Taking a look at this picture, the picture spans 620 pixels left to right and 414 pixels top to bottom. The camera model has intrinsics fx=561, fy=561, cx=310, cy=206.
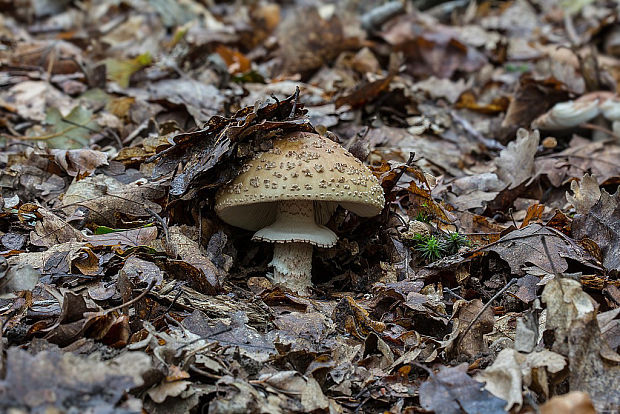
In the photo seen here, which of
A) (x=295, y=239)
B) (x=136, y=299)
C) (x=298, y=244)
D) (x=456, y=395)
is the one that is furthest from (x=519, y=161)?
(x=136, y=299)

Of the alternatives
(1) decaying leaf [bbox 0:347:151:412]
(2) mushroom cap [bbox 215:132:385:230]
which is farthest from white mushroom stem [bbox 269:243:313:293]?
(1) decaying leaf [bbox 0:347:151:412]

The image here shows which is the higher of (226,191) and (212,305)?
(226,191)

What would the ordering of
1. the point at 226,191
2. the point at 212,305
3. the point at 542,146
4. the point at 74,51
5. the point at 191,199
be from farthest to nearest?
1. the point at 74,51
2. the point at 542,146
3. the point at 191,199
4. the point at 226,191
5. the point at 212,305

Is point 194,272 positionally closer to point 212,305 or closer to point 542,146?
point 212,305

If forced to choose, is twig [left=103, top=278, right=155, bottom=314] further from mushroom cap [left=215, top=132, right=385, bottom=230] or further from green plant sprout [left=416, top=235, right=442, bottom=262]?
green plant sprout [left=416, top=235, right=442, bottom=262]

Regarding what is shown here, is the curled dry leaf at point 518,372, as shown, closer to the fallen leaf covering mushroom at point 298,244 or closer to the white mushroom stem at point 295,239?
the fallen leaf covering mushroom at point 298,244

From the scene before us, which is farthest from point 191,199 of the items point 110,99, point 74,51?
point 74,51
